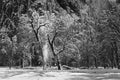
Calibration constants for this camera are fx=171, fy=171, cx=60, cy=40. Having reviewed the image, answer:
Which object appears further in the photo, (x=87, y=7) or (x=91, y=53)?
(x=91, y=53)

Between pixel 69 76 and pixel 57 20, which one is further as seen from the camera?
pixel 57 20

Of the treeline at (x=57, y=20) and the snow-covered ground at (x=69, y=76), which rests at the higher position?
the treeline at (x=57, y=20)

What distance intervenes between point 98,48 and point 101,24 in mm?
6012

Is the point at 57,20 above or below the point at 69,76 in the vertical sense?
above

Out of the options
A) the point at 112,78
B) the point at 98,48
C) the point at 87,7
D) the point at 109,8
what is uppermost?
the point at 109,8

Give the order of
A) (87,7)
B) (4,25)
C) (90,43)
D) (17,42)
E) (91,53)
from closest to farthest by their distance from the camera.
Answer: (4,25) < (87,7) < (90,43) < (91,53) < (17,42)

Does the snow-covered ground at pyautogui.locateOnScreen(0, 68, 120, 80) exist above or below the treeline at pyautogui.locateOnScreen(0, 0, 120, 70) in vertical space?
below

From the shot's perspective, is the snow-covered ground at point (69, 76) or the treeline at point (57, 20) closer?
the snow-covered ground at point (69, 76)

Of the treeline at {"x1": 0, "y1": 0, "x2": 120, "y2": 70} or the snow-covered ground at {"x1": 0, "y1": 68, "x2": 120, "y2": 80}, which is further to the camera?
the treeline at {"x1": 0, "y1": 0, "x2": 120, "y2": 70}

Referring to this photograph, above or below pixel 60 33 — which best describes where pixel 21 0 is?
above

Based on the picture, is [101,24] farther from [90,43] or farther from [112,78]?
[112,78]

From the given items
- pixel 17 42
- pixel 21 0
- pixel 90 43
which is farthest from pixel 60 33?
pixel 17 42

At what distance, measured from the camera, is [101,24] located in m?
21.1

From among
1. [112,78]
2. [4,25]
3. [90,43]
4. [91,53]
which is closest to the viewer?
[112,78]
